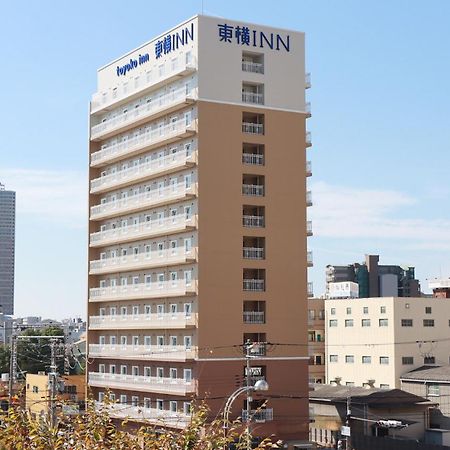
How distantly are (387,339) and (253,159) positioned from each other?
35.2m

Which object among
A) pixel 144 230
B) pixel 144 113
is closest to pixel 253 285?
pixel 144 230

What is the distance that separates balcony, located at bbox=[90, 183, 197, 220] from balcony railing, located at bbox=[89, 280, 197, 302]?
22.1 ft

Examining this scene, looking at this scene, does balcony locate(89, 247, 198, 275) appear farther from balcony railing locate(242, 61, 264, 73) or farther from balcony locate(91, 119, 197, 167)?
balcony railing locate(242, 61, 264, 73)

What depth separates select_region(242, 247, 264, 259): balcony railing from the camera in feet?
241

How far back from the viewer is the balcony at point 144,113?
74.3 m

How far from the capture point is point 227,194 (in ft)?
240

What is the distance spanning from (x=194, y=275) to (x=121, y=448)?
5346cm

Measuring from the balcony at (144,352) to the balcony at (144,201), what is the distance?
12112 millimetres

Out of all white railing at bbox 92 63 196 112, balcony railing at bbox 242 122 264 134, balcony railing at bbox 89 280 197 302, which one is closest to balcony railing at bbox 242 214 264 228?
balcony railing at bbox 89 280 197 302

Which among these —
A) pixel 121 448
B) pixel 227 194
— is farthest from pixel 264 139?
pixel 121 448

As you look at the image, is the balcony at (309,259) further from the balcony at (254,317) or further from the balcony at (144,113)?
the balcony at (144,113)

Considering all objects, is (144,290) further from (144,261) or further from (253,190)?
(253,190)

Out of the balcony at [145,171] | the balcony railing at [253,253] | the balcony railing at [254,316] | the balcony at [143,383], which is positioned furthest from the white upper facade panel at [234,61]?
the balcony at [143,383]

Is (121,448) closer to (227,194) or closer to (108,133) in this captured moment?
(227,194)
